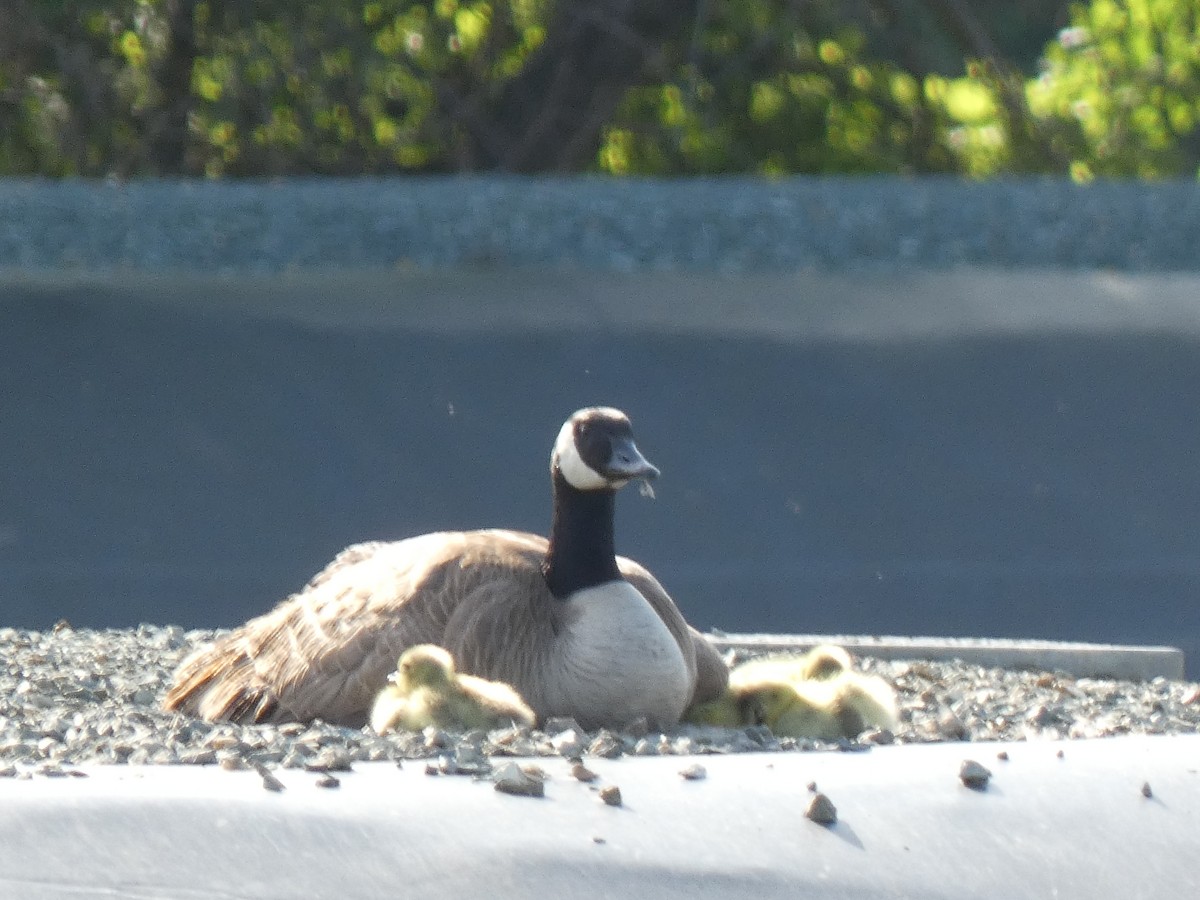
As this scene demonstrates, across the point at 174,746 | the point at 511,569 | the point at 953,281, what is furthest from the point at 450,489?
the point at 174,746

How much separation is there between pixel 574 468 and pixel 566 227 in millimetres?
5981

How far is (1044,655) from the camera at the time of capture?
243 inches

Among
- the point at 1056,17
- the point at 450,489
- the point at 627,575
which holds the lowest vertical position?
the point at 450,489

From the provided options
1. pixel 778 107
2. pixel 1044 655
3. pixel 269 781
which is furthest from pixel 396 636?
pixel 778 107

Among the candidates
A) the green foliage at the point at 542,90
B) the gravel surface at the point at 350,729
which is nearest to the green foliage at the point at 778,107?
the green foliage at the point at 542,90

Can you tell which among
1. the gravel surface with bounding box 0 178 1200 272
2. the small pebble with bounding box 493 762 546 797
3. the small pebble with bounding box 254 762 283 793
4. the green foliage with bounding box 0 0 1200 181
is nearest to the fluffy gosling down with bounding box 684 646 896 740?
the small pebble with bounding box 493 762 546 797

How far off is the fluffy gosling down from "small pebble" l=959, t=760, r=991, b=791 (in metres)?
1.25

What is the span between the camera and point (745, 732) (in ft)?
15.0

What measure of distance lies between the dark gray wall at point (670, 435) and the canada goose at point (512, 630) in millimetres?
3035

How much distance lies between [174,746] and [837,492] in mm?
5407

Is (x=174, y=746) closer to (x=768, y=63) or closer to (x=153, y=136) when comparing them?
(x=153, y=136)

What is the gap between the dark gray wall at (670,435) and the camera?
8.38 metres

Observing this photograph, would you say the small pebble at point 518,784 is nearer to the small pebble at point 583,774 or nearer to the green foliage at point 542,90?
the small pebble at point 583,774

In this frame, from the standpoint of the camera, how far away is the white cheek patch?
4.93 m
